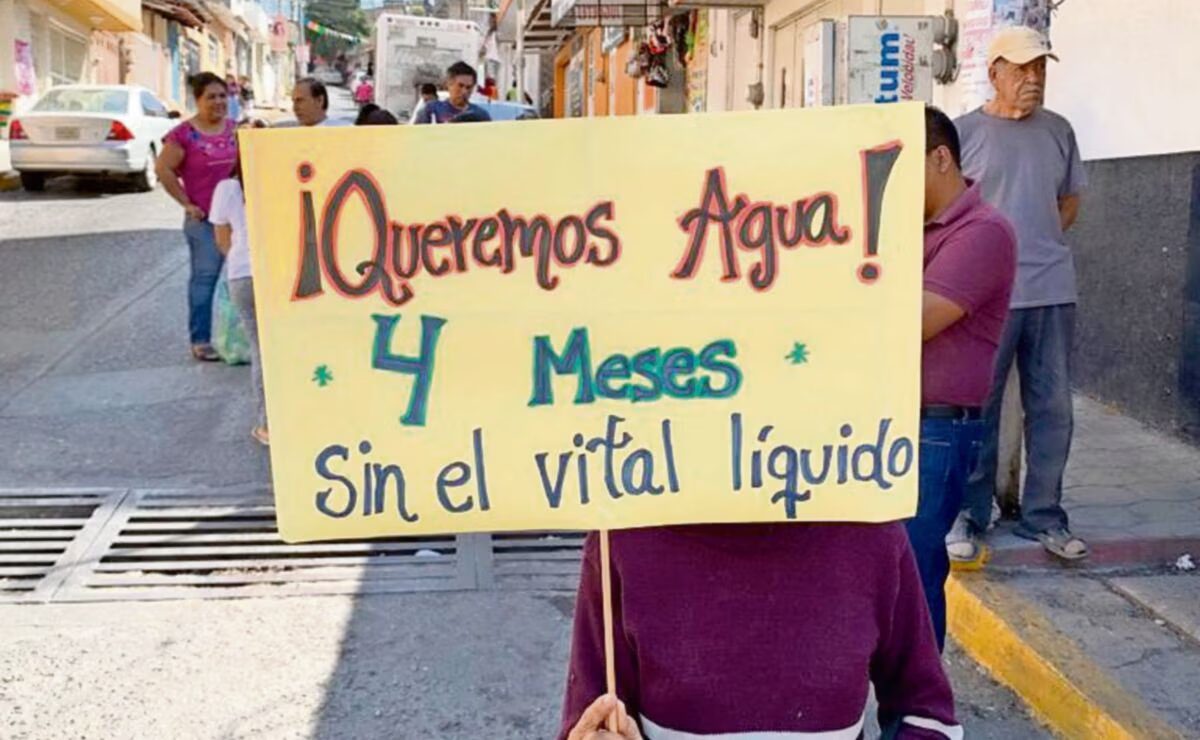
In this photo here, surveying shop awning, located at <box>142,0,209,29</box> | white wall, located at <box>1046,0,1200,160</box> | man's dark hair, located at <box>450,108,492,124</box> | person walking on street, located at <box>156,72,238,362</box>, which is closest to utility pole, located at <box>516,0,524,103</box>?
shop awning, located at <box>142,0,209,29</box>

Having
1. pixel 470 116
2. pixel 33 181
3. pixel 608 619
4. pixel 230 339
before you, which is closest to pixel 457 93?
pixel 470 116

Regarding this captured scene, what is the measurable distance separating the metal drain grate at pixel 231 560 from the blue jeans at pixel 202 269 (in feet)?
9.45

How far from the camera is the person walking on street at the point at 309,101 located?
7691 mm

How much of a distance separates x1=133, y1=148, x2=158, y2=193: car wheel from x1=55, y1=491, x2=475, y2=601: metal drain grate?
12.9m

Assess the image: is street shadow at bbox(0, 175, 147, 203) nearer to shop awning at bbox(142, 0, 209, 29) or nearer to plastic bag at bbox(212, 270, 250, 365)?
plastic bag at bbox(212, 270, 250, 365)

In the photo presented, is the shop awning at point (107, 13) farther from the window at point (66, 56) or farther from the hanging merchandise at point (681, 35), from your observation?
the hanging merchandise at point (681, 35)

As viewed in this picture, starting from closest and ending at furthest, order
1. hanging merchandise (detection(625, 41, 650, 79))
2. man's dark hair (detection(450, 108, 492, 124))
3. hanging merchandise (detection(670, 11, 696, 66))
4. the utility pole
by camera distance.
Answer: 1. man's dark hair (detection(450, 108, 492, 124))
2. hanging merchandise (detection(670, 11, 696, 66))
3. hanging merchandise (detection(625, 41, 650, 79))
4. the utility pole

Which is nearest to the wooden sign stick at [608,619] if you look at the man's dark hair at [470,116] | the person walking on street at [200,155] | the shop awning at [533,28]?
the person walking on street at [200,155]

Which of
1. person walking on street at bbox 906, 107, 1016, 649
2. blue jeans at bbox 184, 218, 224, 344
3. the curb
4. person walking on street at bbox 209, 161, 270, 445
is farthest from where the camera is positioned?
blue jeans at bbox 184, 218, 224, 344

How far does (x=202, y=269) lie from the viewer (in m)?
8.56

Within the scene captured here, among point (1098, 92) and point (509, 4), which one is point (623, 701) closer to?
point (1098, 92)

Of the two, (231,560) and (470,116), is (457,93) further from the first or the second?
(231,560)

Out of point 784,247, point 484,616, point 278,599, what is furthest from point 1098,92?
point 784,247

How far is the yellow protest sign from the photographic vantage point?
73.8 inches
